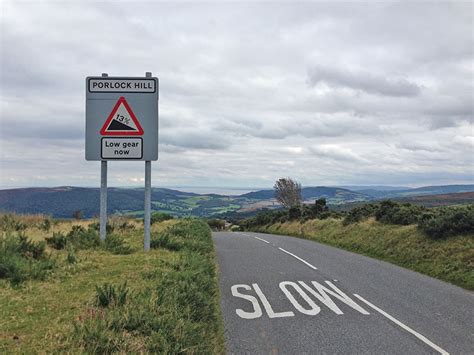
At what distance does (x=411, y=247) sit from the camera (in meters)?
14.5

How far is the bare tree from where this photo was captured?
42.6 metres

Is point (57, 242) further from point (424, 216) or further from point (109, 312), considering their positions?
point (424, 216)

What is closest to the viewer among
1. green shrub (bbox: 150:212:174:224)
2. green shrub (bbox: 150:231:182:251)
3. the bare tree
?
green shrub (bbox: 150:231:182:251)

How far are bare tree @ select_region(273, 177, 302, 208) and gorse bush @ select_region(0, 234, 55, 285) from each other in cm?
3535

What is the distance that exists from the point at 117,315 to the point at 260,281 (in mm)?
6155

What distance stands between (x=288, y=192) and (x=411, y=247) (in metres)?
28.6

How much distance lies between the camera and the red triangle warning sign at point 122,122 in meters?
10.2

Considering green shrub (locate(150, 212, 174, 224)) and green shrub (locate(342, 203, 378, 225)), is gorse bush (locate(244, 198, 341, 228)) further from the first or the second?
green shrub (locate(150, 212, 174, 224))

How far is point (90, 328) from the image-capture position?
3.93 metres

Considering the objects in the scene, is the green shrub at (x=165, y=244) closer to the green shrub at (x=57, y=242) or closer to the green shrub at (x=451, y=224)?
Answer: the green shrub at (x=57, y=242)

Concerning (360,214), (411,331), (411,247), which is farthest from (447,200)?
(411,331)

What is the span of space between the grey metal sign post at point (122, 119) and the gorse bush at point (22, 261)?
9.07 ft

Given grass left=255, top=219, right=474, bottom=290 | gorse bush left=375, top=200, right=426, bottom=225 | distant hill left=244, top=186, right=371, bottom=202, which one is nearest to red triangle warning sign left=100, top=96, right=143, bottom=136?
grass left=255, top=219, right=474, bottom=290

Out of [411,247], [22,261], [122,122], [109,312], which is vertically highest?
[122,122]
